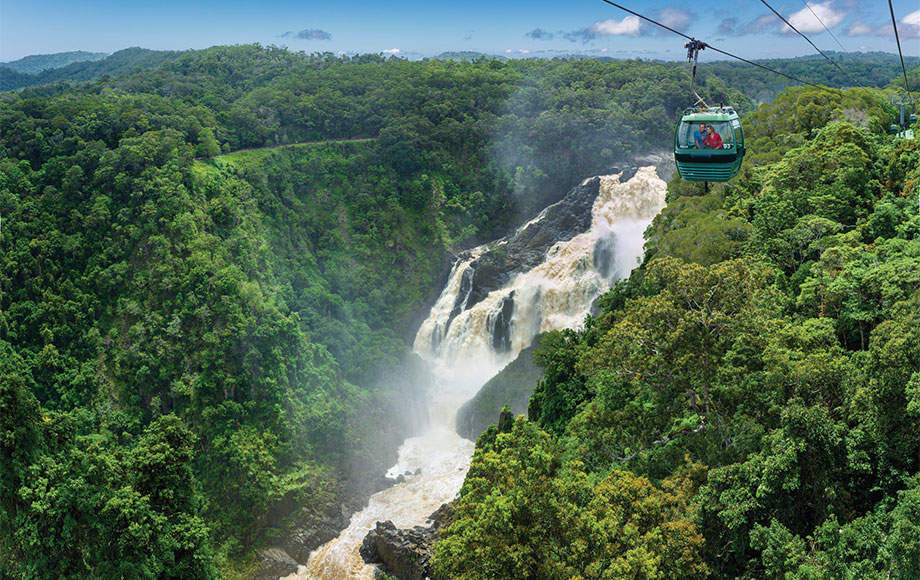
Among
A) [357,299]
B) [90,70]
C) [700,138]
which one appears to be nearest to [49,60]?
[90,70]

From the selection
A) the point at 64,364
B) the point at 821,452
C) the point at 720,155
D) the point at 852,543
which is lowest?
the point at 64,364

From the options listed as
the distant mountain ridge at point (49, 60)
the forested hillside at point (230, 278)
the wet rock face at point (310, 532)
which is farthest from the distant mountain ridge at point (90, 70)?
the wet rock face at point (310, 532)

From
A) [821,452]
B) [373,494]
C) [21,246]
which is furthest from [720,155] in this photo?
[21,246]

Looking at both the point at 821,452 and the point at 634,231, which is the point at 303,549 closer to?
the point at 821,452

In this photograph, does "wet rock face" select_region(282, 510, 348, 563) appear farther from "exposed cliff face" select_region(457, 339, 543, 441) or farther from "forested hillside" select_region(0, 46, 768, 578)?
"exposed cliff face" select_region(457, 339, 543, 441)

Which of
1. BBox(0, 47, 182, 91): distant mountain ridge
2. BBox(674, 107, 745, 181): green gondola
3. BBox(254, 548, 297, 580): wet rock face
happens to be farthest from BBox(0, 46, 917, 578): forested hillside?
BBox(0, 47, 182, 91): distant mountain ridge

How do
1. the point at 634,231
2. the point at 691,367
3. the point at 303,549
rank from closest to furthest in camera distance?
the point at 691,367
the point at 303,549
the point at 634,231

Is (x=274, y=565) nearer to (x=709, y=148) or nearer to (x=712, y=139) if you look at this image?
(x=709, y=148)
